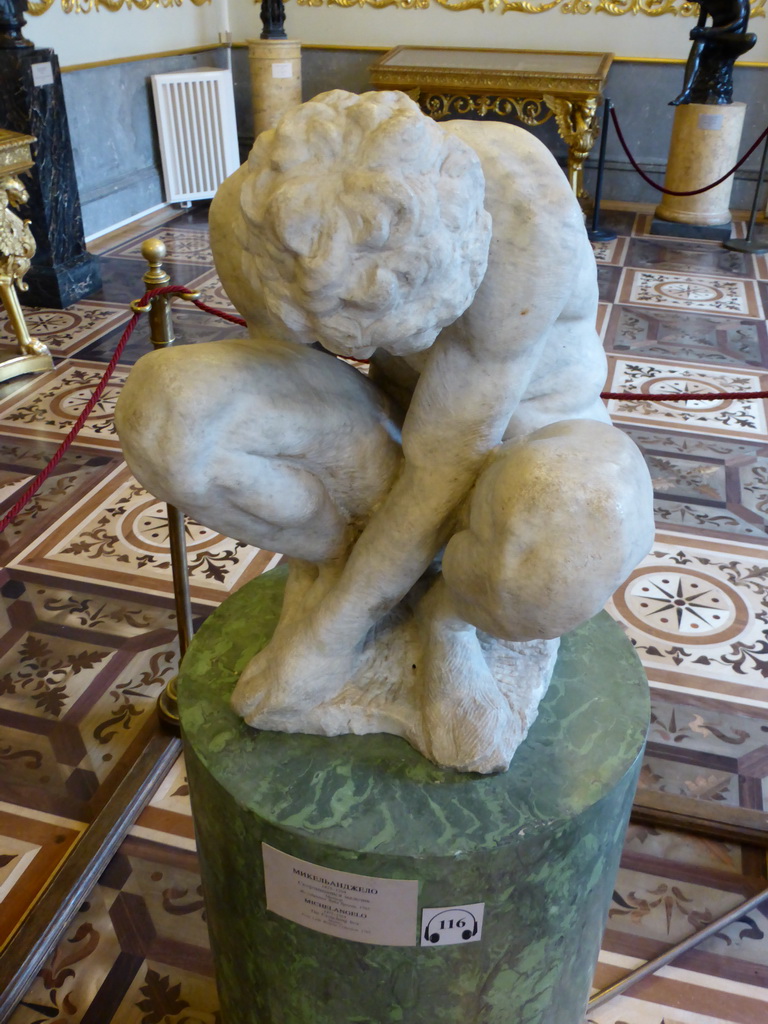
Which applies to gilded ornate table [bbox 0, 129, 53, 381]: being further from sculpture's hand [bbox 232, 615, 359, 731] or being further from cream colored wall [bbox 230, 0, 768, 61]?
cream colored wall [bbox 230, 0, 768, 61]

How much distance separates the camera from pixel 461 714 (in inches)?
44.6

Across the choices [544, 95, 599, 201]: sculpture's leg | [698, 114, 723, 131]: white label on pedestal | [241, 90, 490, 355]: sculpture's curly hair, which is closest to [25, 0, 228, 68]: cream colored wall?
[544, 95, 599, 201]: sculpture's leg

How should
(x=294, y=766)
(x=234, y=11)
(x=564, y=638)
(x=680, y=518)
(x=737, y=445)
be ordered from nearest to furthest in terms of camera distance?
(x=294, y=766) → (x=564, y=638) → (x=680, y=518) → (x=737, y=445) → (x=234, y=11)

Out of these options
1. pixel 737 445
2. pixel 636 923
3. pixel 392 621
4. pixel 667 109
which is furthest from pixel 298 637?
pixel 667 109

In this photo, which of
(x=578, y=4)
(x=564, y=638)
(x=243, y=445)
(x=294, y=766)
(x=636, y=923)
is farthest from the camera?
(x=578, y=4)

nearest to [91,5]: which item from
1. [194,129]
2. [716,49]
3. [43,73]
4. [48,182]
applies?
[194,129]

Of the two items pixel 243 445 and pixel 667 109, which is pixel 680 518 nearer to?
pixel 243 445

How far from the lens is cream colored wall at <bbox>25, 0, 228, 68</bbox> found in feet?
15.8

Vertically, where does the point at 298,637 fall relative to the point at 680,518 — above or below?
above

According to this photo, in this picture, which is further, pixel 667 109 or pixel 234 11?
pixel 234 11

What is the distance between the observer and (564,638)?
1.41m

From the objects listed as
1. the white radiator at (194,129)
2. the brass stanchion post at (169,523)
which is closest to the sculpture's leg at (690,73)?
the white radiator at (194,129)

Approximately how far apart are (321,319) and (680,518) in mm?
2188

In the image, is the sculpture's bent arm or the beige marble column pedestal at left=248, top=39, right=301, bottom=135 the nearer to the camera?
the sculpture's bent arm
